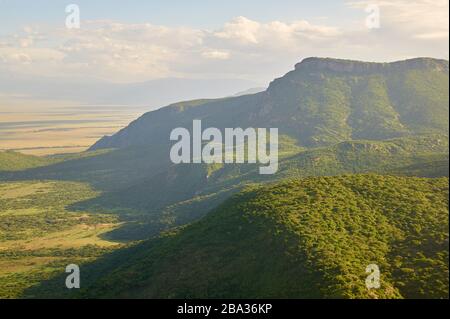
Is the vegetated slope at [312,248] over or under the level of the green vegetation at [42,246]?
over

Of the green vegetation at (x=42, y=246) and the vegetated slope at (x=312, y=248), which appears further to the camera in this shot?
the green vegetation at (x=42, y=246)

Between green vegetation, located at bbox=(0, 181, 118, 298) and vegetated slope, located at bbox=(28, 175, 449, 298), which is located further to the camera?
green vegetation, located at bbox=(0, 181, 118, 298)

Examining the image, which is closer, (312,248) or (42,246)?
(312,248)

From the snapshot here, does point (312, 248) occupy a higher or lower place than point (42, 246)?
higher

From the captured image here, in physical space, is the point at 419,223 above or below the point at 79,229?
above

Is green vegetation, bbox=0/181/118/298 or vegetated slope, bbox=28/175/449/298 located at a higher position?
vegetated slope, bbox=28/175/449/298
